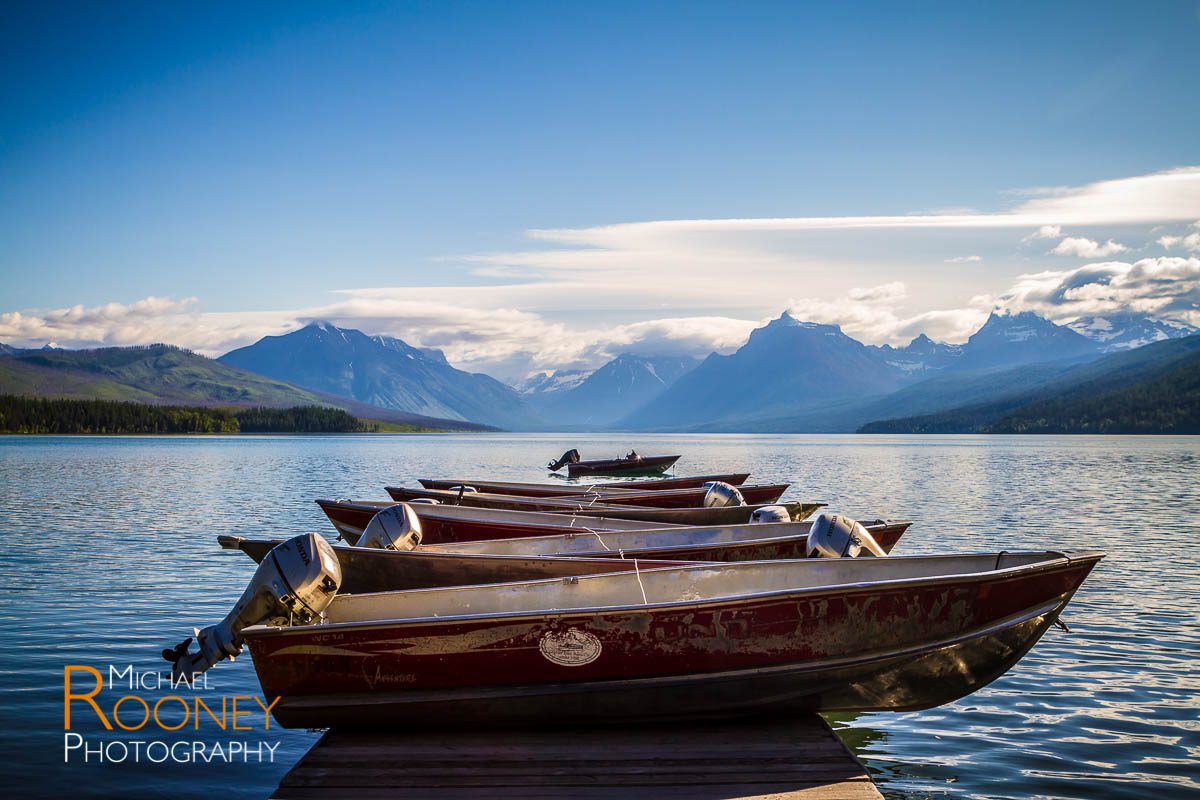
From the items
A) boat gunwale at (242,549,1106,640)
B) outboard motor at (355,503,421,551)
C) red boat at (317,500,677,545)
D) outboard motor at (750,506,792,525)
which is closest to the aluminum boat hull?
red boat at (317,500,677,545)

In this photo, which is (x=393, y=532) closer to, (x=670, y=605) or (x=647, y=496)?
(x=670, y=605)

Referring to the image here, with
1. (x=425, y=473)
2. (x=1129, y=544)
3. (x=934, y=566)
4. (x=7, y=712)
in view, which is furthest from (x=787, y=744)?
(x=425, y=473)

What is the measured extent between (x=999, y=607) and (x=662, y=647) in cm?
379

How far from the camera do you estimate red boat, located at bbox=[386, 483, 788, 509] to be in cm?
2514

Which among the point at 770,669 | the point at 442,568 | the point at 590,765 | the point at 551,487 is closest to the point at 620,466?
the point at 551,487

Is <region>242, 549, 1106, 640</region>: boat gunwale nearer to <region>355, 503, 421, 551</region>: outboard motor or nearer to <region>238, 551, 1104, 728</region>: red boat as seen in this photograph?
<region>238, 551, 1104, 728</region>: red boat

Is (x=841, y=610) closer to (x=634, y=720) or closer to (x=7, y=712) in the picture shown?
(x=634, y=720)

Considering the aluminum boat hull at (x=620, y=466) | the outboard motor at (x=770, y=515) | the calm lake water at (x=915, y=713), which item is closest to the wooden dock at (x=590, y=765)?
the calm lake water at (x=915, y=713)

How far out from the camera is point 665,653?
31.0ft

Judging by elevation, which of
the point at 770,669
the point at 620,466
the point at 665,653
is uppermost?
the point at 665,653

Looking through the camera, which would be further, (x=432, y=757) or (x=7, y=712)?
(x=7, y=712)

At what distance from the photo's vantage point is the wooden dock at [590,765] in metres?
7.90

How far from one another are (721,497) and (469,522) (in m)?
8.11

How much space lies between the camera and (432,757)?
8727 millimetres
